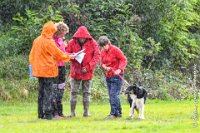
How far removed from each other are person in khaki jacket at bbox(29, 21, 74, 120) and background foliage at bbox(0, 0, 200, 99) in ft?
21.1

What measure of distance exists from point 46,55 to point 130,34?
36.5 feet

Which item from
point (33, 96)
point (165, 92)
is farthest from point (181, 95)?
point (33, 96)

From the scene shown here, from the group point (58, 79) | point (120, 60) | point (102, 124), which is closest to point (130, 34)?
point (120, 60)

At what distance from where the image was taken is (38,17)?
2275 centimetres

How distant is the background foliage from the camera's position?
21.8 m

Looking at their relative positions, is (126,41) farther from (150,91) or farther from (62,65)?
(62,65)

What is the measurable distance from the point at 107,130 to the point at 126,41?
43.0 feet

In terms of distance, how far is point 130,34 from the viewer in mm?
23828

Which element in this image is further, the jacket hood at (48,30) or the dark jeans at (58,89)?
the dark jeans at (58,89)

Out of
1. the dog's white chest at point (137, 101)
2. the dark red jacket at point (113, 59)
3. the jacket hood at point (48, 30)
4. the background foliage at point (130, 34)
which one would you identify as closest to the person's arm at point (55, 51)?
the jacket hood at point (48, 30)

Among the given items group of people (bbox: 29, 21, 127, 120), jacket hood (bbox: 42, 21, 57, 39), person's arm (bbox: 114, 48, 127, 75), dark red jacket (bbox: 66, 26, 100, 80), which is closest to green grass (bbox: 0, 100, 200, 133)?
group of people (bbox: 29, 21, 127, 120)

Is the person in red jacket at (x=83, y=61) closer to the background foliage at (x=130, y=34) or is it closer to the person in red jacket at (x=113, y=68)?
the person in red jacket at (x=113, y=68)

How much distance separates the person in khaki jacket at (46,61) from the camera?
1300 centimetres

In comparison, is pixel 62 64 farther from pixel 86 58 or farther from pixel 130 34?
pixel 130 34
